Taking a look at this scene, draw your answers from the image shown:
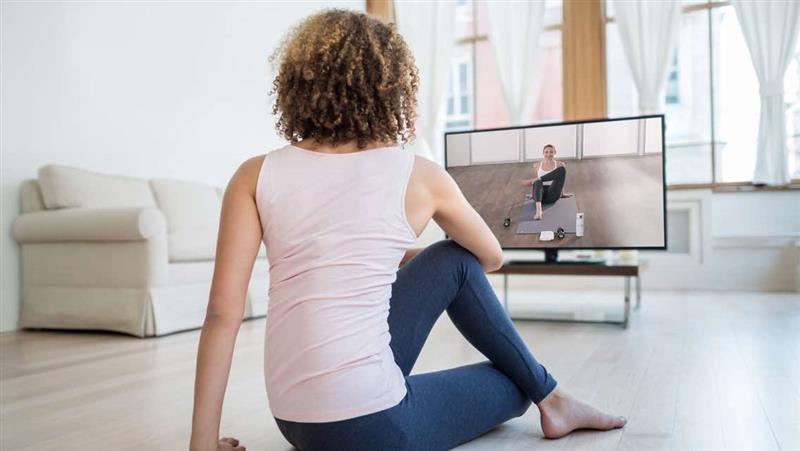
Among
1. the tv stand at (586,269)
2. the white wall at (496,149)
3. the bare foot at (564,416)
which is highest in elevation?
the white wall at (496,149)

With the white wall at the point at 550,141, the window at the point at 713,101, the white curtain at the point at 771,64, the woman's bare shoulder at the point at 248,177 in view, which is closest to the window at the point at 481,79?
the window at the point at 713,101

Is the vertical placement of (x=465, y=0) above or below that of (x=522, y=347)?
above

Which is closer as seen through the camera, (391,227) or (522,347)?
(391,227)

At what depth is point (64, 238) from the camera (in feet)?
11.9

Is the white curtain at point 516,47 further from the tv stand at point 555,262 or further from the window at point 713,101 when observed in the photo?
the tv stand at point 555,262

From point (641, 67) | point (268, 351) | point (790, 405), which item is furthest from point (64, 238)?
point (641, 67)

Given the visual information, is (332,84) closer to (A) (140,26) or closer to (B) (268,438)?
(B) (268,438)

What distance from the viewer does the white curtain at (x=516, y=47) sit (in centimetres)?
602

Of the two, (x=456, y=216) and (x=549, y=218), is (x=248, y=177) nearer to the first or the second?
(x=456, y=216)

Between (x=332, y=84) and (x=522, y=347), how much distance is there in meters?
0.66

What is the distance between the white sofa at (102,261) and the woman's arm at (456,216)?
2.46m

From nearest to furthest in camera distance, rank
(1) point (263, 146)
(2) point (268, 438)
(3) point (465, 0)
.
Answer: (2) point (268, 438), (1) point (263, 146), (3) point (465, 0)

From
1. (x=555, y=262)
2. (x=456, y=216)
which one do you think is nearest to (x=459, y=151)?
(x=456, y=216)

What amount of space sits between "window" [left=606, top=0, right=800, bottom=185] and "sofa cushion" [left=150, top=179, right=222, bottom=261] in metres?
3.59
